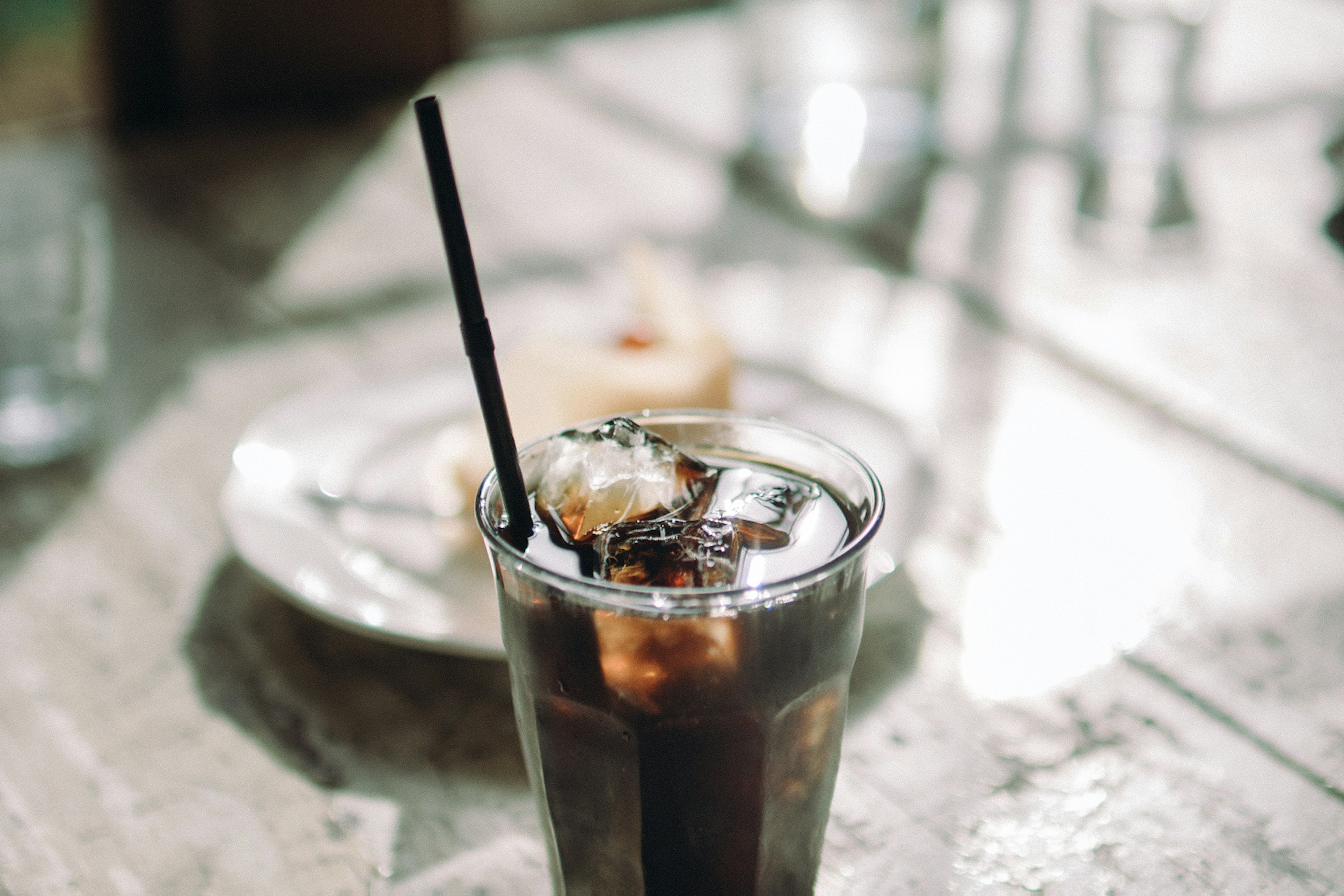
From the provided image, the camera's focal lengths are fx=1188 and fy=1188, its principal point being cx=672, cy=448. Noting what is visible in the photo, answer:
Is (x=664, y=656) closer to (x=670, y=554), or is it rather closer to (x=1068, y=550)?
(x=670, y=554)

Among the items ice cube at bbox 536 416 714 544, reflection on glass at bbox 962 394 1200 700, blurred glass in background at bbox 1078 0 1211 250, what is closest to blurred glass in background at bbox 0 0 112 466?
ice cube at bbox 536 416 714 544

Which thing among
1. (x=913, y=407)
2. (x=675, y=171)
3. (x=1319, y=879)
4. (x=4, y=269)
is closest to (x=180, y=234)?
(x=4, y=269)

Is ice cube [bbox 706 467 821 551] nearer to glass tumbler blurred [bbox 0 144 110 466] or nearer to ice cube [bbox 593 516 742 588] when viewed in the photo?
ice cube [bbox 593 516 742 588]

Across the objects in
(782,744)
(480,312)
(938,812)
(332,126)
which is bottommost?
(332,126)

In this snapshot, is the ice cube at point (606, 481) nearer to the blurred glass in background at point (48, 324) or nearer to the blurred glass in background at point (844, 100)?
the blurred glass in background at point (48, 324)

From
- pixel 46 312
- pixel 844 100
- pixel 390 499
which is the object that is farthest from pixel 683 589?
pixel 844 100

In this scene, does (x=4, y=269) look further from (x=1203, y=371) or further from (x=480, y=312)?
(x=1203, y=371)

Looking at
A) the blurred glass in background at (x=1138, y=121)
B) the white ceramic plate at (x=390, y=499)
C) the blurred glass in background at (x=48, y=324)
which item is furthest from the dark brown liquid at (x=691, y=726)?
the blurred glass in background at (x=1138, y=121)
